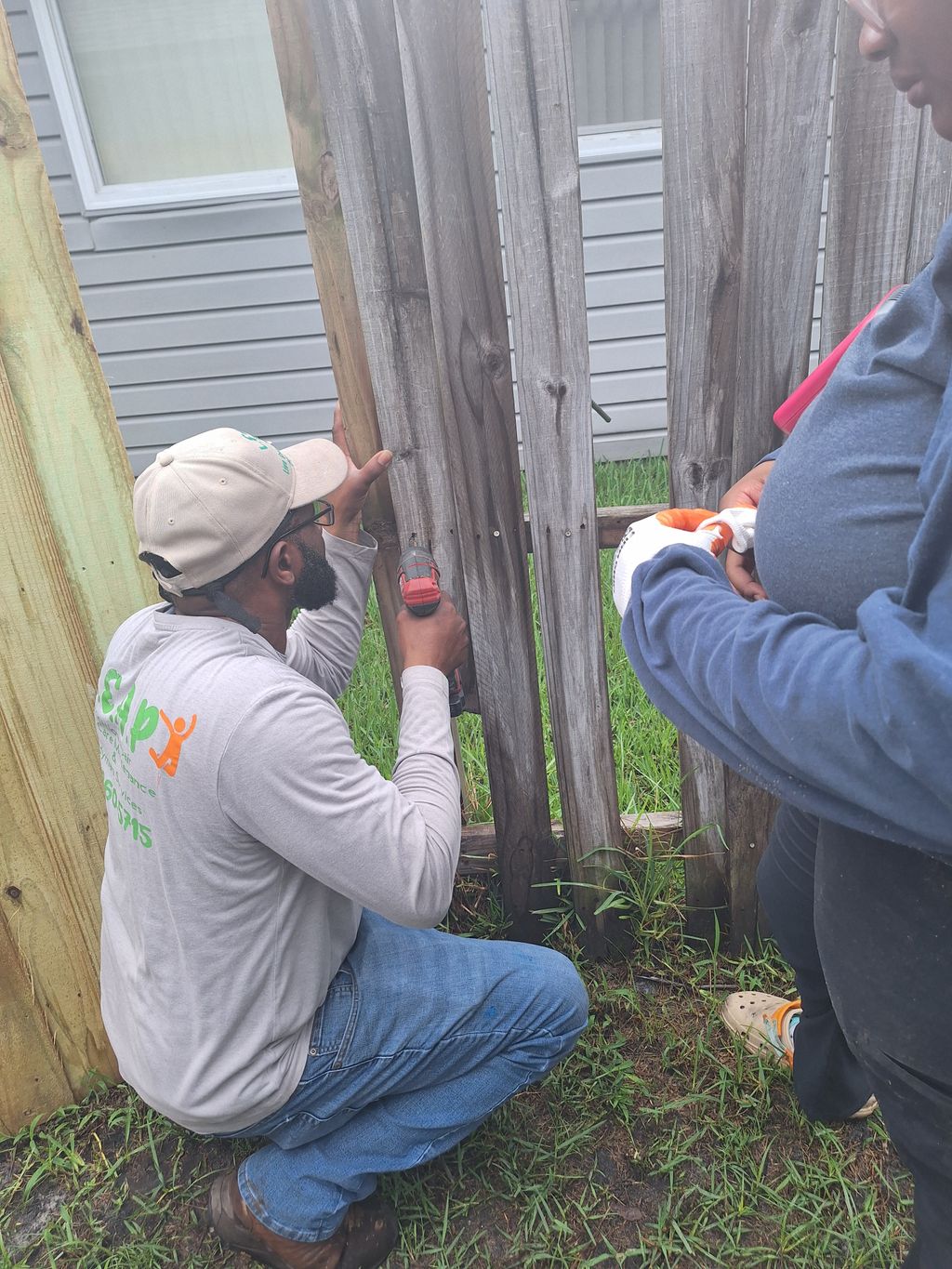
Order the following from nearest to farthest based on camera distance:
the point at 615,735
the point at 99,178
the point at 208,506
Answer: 1. the point at 208,506
2. the point at 615,735
3. the point at 99,178

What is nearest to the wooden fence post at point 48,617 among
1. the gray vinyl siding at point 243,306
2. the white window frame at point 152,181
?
the white window frame at point 152,181

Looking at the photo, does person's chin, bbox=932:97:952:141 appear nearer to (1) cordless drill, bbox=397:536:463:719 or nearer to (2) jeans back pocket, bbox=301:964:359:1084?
(1) cordless drill, bbox=397:536:463:719

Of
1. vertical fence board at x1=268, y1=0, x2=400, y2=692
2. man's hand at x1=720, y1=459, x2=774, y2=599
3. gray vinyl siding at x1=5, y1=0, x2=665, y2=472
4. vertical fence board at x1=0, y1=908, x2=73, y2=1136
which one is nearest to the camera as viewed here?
man's hand at x1=720, y1=459, x2=774, y2=599

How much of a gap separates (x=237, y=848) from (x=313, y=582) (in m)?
0.53

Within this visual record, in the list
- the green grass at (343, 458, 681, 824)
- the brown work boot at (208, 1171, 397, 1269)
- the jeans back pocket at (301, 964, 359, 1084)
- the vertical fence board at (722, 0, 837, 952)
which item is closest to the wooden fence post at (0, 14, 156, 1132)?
the brown work boot at (208, 1171, 397, 1269)

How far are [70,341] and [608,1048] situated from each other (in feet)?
6.62

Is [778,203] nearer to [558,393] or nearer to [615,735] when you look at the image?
[558,393]

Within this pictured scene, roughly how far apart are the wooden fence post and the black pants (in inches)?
60.2

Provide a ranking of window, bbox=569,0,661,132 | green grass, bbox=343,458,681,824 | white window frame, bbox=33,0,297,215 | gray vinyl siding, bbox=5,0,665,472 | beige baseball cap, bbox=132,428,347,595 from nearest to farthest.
A: 1. beige baseball cap, bbox=132,428,347,595
2. green grass, bbox=343,458,681,824
3. white window frame, bbox=33,0,297,215
4. window, bbox=569,0,661,132
5. gray vinyl siding, bbox=5,0,665,472

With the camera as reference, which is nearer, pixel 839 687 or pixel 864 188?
pixel 839 687

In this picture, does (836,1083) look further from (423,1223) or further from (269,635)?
(269,635)

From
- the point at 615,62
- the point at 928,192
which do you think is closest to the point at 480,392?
the point at 928,192

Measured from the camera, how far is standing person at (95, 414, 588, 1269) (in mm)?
1480

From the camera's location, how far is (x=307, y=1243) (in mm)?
1746
